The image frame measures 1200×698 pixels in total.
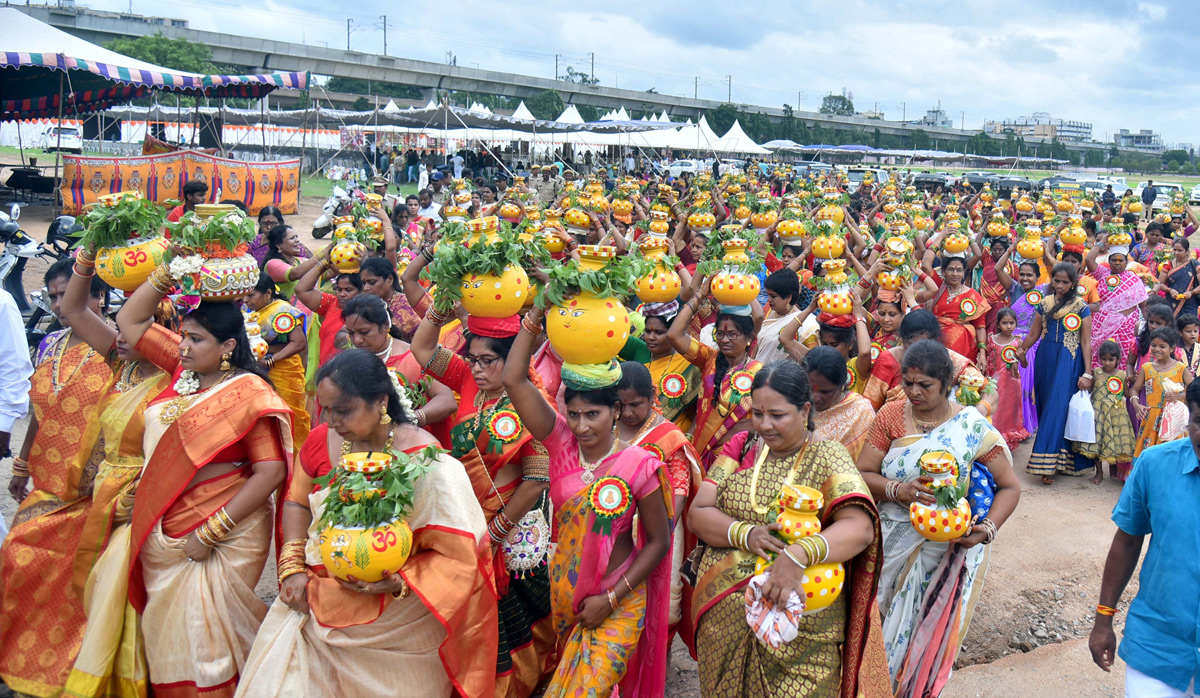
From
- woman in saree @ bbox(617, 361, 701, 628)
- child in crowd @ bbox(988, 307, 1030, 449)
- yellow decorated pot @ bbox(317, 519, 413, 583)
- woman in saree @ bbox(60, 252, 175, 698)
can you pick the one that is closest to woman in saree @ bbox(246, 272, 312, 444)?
woman in saree @ bbox(60, 252, 175, 698)

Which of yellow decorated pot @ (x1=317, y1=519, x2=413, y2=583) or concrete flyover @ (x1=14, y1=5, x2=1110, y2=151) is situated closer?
yellow decorated pot @ (x1=317, y1=519, x2=413, y2=583)

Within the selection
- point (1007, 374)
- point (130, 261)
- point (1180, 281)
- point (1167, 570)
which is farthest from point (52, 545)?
point (1180, 281)

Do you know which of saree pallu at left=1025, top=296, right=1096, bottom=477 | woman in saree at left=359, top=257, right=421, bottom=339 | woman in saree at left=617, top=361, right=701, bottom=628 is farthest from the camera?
saree pallu at left=1025, top=296, right=1096, bottom=477

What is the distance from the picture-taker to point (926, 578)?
3988 mm

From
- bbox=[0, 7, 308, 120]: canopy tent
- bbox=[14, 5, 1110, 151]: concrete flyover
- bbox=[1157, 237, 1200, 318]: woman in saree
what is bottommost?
bbox=[1157, 237, 1200, 318]: woman in saree

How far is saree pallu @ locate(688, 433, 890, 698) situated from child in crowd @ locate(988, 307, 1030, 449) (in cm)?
526

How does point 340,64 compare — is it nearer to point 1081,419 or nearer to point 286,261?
point 286,261

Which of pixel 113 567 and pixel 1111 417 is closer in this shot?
pixel 113 567

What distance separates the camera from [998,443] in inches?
154

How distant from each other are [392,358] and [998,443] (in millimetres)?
2887

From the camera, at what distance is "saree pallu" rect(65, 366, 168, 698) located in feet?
12.5

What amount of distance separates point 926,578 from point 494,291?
225 centimetres

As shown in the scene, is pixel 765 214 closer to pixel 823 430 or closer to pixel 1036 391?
pixel 1036 391

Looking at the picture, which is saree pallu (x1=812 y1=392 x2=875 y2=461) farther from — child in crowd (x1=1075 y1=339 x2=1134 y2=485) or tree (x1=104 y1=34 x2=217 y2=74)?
tree (x1=104 y1=34 x2=217 y2=74)
